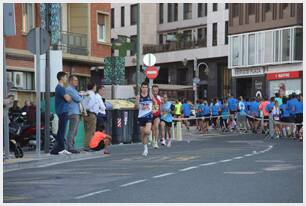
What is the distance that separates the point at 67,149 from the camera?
56.1 ft

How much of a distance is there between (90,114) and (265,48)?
40301 mm

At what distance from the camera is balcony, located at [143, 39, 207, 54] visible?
230ft

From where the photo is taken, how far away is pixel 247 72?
59812 millimetres

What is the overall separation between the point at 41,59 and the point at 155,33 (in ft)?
195

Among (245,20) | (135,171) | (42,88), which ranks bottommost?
(135,171)

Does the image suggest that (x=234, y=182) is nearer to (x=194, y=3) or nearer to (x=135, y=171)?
(x=135, y=171)

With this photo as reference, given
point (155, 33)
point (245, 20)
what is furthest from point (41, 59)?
point (155, 33)

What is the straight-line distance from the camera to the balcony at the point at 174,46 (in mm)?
70062

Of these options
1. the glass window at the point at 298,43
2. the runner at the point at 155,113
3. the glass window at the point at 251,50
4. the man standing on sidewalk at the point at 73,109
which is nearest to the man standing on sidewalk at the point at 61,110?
the man standing on sidewalk at the point at 73,109

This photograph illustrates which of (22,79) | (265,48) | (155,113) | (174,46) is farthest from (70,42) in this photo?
(174,46)

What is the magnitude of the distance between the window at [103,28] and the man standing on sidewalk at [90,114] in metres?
19.9

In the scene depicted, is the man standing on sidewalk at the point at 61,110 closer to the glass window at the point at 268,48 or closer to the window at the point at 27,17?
the window at the point at 27,17

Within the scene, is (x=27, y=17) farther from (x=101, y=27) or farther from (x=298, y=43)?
(x=298, y=43)

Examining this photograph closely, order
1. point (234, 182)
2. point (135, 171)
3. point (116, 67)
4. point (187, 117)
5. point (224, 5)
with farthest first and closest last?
point (224, 5) < point (187, 117) < point (116, 67) < point (135, 171) < point (234, 182)
